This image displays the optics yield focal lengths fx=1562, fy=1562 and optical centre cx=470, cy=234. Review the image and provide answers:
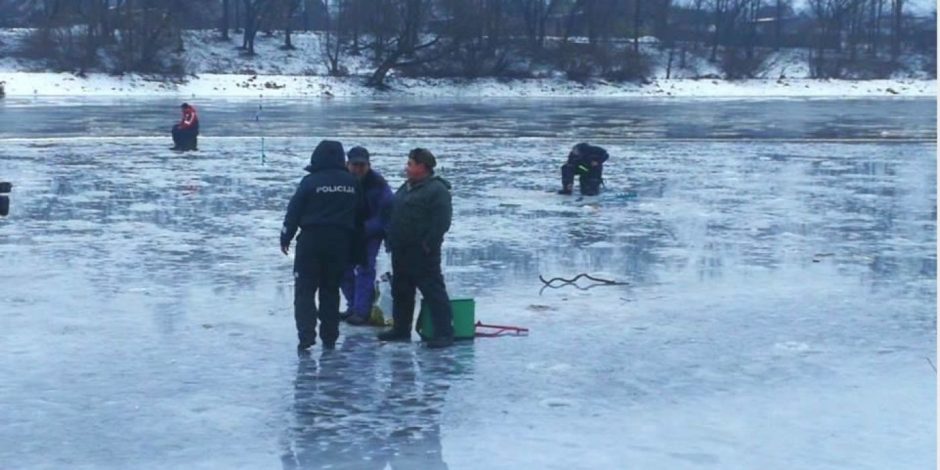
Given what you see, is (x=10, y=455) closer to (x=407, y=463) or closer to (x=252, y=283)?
(x=407, y=463)

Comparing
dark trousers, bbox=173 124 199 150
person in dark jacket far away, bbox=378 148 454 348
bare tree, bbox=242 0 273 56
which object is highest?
bare tree, bbox=242 0 273 56

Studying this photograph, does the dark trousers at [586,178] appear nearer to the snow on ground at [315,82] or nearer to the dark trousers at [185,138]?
the dark trousers at [185,138]

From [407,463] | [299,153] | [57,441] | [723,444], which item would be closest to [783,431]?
[723,444]

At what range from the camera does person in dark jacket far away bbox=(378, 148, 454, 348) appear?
Result: 10406 mm

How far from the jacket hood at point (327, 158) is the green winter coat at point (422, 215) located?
0.48 metres

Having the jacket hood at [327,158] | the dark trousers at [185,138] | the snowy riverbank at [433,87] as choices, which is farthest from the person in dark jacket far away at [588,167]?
the snowy riverbank at [433,87]

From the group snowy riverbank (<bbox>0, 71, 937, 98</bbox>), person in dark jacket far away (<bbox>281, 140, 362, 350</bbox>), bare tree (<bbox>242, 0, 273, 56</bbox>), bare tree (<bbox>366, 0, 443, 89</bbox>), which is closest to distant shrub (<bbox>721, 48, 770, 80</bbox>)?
snowy riverbank (<bbox>0, 71, 937, 98</bbox>)

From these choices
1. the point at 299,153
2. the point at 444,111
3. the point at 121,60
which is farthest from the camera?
the point at 121,60

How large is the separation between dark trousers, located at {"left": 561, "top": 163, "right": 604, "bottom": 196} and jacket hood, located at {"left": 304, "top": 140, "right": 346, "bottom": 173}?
10.5 metres

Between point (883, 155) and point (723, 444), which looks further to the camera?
point (883, 155)

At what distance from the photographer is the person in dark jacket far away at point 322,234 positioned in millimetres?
10337

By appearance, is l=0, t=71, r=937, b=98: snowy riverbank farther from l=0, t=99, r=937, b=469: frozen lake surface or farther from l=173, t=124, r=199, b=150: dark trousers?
l=0, t=99, r=937, b=469: frozen lake surface

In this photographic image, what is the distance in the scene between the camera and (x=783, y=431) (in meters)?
8.26

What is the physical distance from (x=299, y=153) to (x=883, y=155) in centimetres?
1091
